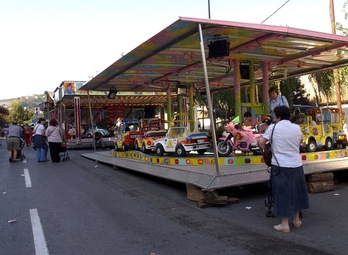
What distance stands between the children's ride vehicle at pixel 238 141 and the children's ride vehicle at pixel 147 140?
374cm

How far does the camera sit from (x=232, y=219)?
229 inches

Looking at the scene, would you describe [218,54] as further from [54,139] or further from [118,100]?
[118,100]

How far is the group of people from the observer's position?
14992 millimetres

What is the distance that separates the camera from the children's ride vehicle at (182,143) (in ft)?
35.0

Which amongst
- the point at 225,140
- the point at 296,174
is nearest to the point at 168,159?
the point at 225,140

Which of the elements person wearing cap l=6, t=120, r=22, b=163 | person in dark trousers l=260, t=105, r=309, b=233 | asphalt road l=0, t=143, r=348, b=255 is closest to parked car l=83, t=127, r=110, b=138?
person wearing cap l=6, t=120, r=22, b=163

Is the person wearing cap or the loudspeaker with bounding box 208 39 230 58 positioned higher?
the loudspeaker with bounding box 208 39 230 58

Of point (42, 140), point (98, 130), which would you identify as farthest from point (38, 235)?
point (98, 130)

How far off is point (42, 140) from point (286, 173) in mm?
12536

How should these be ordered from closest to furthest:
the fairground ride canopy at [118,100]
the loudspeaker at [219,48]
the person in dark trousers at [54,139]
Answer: the loudspeaker at [219,48] → the person in dark trousers at [54,139] → the fairground ride canopy at [118,100]

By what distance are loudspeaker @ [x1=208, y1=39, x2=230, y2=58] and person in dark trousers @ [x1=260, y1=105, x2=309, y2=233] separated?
120 inches

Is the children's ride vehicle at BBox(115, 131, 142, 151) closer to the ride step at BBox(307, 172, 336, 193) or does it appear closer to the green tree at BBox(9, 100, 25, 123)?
the ride step at BBox(307, 172, 336, 193)

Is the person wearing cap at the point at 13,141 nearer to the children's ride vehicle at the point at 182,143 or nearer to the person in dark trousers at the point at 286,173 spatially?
the children's ride vehicle at the point at 182,143

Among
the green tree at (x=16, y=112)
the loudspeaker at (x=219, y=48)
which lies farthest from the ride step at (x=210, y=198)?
the green tree at (x=16, y=112)
